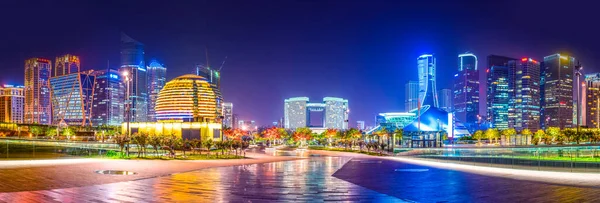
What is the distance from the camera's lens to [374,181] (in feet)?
59.8

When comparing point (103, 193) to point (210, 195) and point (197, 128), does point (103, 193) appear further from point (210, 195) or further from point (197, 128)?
point (197, 128)

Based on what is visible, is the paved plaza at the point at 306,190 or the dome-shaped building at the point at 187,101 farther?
the dome-shaped building at the point at 187,101

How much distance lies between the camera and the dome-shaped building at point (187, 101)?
444 ft

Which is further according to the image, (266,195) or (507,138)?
(507,138)

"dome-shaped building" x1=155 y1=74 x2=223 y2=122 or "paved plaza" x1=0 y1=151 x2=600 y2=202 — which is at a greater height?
"dome-shaped building" x1=155 y1=74 x2=223 y2=122

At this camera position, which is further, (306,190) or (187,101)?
(187,101)

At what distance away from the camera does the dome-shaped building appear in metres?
135

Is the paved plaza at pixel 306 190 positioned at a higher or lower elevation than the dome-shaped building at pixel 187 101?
lower

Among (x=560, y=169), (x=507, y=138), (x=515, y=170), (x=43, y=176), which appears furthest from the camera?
(x=507, y=138)

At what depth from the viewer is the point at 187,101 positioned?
136m

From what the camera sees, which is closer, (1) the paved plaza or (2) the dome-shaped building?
(1) the paved plaza

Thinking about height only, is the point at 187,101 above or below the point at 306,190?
above

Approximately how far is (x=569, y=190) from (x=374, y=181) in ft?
22.8

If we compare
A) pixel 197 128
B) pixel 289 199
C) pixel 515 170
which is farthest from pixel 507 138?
pixel 289 199
